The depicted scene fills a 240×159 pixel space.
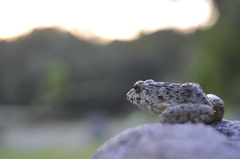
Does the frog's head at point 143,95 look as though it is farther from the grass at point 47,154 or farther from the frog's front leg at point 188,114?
the grass at point 47,154

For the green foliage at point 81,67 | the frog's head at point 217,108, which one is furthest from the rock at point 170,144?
the green foliage at point 81,67

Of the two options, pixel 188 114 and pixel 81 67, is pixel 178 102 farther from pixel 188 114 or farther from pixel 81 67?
pixel 81 67

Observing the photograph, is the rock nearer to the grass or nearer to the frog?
the frog

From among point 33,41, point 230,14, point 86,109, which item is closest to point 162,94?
point 230,14

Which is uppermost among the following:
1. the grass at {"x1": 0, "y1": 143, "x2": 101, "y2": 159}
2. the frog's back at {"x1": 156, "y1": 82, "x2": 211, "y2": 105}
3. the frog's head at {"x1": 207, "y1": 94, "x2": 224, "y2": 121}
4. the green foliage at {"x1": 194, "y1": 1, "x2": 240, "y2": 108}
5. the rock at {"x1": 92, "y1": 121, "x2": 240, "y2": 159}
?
the green foliage at {"x1": 194, "y1": 1, "x2": 240, "y2": 108}

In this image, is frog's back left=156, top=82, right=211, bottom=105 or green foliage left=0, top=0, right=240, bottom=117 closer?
frog's back left=156, top=82, right=211, bottom=105

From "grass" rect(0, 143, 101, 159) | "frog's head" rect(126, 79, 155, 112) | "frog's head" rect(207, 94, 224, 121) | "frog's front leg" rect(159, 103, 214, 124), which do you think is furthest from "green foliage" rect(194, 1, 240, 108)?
"frog's front leg" rect(159, 103, 214, 124)

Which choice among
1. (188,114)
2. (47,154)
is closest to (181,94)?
(188,114)

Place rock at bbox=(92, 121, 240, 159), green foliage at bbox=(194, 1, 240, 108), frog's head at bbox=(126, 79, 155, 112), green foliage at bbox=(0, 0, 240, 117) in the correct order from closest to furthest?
rock at bbox=(92, 121, 240, 159) < frog's head at bbox=(126, 79, 155, 112) < green foliage at bbox=(194, 1, 240, 108) < green foliage at bbox=(0, 0, 240, 117)

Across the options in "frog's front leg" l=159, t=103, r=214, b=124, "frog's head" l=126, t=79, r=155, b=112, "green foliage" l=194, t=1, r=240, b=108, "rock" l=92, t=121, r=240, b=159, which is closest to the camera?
"rock" l=92, t=121, r=240, b=159
